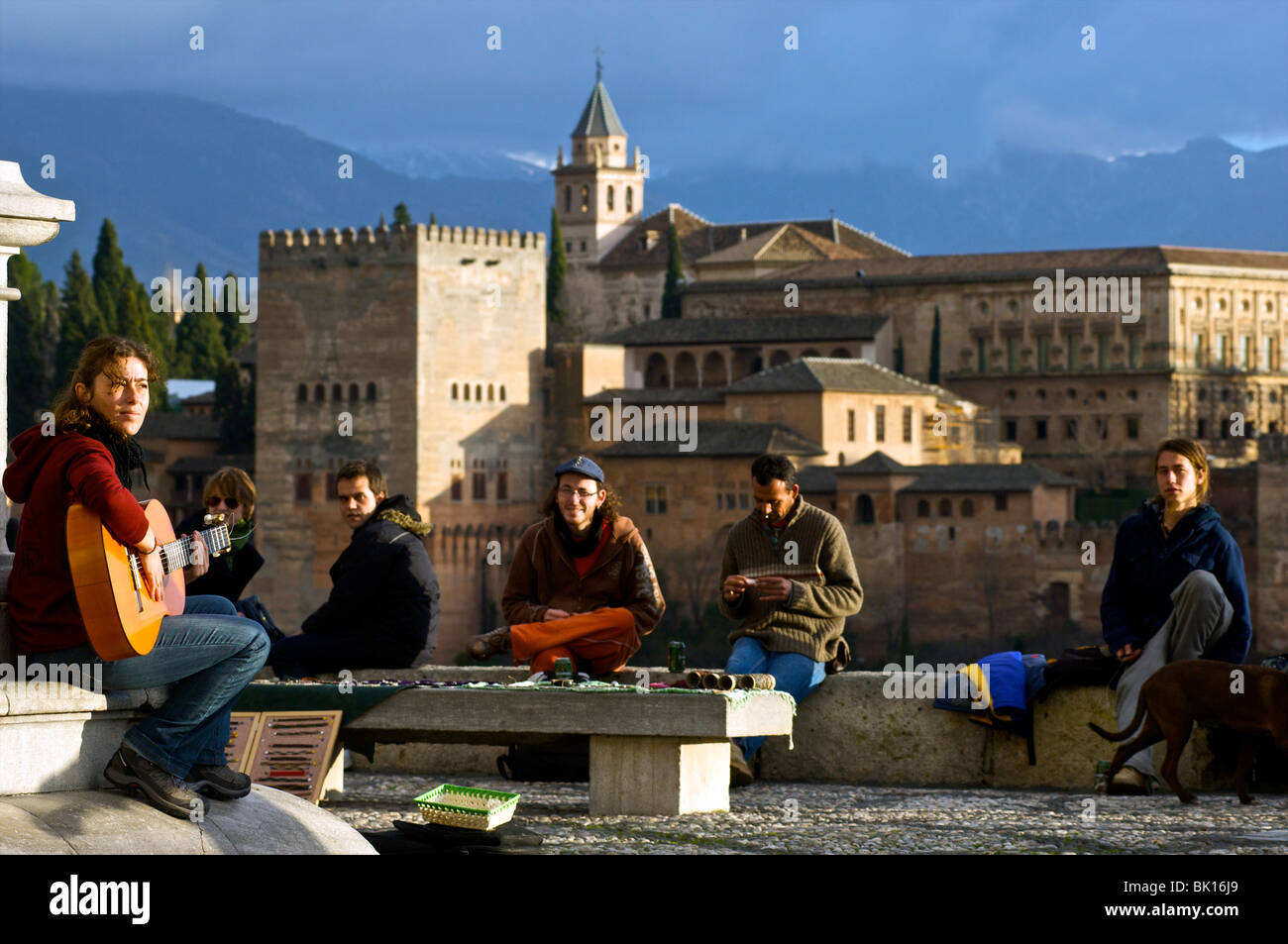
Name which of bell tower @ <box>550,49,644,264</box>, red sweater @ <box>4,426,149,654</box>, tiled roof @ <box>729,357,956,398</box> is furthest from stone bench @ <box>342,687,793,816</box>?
bell tower @ <box>550,49,644,264</box>

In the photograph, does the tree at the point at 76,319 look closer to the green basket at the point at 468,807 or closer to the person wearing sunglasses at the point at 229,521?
the person wearing sunglasses at the point at 229,521

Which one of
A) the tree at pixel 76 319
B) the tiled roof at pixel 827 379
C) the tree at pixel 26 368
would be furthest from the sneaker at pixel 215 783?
the tree at pixel 26 368

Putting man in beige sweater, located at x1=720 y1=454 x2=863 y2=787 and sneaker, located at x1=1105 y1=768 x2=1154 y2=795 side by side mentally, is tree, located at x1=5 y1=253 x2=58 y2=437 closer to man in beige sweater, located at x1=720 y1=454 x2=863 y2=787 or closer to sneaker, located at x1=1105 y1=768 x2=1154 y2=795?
man in beige sweater, located at x1=720 y1=454 x2=863 y2=787

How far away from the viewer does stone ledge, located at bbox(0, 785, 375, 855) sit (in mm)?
4984

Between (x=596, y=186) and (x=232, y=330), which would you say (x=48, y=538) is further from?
(x=596, y=186)

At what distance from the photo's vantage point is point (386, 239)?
174 feet

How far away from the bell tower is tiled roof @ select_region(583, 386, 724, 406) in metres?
34.9

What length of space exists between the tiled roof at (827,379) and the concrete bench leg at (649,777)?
45946mm

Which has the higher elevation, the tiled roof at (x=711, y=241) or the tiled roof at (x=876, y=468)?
the tiled roof at (x=711, y=241)

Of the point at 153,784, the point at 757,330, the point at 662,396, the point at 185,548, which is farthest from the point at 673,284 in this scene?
the point at 153,784

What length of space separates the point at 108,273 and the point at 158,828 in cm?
6330

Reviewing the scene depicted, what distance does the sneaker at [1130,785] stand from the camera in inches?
306

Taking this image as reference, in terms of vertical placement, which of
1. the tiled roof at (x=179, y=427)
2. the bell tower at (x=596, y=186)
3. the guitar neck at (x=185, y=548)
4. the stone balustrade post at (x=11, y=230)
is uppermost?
the bell tower at (x=596, y=186)
